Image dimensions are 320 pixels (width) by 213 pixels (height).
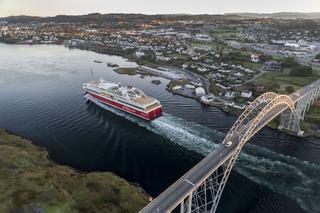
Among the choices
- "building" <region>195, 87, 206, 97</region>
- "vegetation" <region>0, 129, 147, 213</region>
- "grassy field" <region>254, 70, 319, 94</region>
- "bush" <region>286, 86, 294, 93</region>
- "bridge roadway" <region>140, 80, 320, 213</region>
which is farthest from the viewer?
"grassy field" <region>254, 70, 319, 94</region>

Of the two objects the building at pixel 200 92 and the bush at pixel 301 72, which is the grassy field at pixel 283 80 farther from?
the building at pixel 200 92

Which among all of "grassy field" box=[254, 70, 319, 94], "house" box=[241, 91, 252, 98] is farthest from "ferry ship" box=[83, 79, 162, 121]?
"grassy field" box=[254, 70, 319, 94]

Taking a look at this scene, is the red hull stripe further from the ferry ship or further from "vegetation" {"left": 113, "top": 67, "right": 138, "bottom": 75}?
"vegetation" {"left": 113, "top": 67, "right": 138, "bottom": 75}

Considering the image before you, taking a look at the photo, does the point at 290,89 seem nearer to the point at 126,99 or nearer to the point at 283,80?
the point at 283,80

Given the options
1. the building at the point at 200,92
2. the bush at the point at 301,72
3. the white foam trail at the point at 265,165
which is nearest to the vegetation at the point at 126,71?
the building at the point at 200,92

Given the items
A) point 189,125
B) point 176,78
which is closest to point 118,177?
point 189,125

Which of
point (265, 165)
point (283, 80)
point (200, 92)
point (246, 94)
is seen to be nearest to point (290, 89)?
point (283, 80)

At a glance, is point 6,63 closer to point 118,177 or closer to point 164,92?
point 164,92
